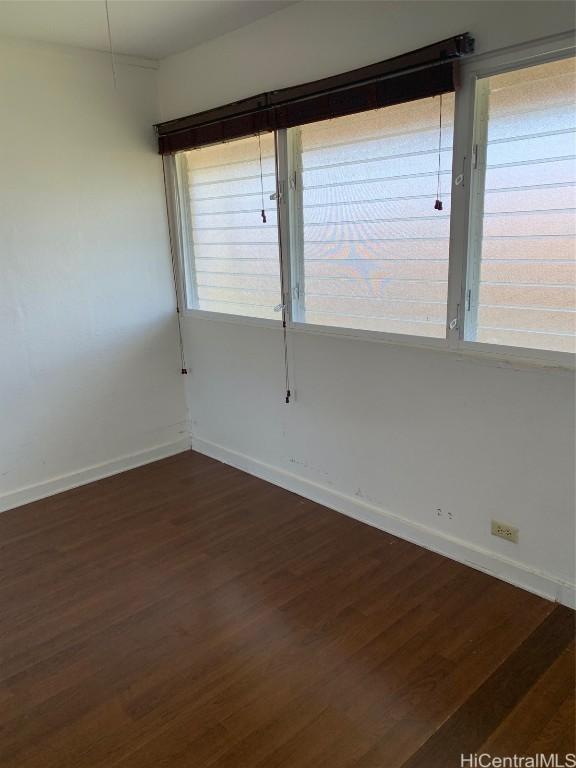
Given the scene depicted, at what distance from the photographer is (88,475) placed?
361cm

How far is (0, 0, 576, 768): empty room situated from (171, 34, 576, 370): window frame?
1cm

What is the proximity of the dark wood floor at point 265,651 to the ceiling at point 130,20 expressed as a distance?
2612 mm

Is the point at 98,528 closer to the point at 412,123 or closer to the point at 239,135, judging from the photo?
the point at 239,135

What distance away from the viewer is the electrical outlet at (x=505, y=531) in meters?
2.34

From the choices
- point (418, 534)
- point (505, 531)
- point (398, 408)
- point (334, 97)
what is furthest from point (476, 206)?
point (418, 534)

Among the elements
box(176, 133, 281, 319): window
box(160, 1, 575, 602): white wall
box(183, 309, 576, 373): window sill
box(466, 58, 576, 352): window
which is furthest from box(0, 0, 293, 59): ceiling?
box(183, 309, 576, 373): window sill

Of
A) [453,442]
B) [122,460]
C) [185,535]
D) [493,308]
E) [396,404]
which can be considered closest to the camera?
[493,308]

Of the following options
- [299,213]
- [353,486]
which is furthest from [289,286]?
[353,486]

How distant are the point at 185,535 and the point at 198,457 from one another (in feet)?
3.55

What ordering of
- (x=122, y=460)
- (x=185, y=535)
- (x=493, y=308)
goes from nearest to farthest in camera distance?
(x=493, y=308) → (x=185, y=535) → (x=122, y=460)

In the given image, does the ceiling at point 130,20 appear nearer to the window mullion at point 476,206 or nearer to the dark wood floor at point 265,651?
the window mullion at point 476,206

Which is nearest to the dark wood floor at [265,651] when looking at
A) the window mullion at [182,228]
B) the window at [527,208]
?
the window at [527,208]

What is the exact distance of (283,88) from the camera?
2777 millimetres

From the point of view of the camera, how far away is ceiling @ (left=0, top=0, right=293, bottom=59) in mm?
2541
